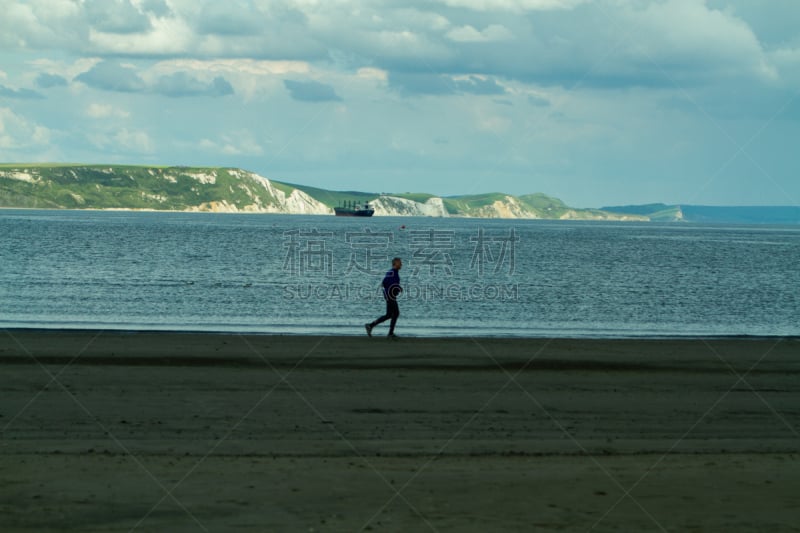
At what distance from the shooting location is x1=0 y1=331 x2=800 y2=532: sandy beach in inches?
361

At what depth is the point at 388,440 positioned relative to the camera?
41.9ft

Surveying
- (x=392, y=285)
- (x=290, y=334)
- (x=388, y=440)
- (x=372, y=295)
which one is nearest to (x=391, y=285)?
(x=392, y=285)

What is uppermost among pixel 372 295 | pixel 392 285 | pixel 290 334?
pixel 392 285

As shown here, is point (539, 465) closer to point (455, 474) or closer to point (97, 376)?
point (455, 474)

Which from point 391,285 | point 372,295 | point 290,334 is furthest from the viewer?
point 372,295

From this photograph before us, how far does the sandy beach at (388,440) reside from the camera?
30.1 feet

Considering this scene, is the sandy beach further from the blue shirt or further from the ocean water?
the ocean water

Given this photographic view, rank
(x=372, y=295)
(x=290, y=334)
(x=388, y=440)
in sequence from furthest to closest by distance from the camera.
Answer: (x=372, y=295), (x=290, y=334), (x=388, y=440)

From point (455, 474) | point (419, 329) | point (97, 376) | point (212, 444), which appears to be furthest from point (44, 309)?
point (455, 474)

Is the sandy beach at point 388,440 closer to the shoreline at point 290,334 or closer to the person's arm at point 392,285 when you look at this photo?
the person's arm at point 392,285

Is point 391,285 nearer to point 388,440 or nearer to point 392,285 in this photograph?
point 392,285

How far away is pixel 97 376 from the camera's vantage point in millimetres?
17641

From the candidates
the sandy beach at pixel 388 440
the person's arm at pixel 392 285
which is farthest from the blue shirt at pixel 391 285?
the sandy beach at pixel 388 440

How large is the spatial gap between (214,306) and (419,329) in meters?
11.4
